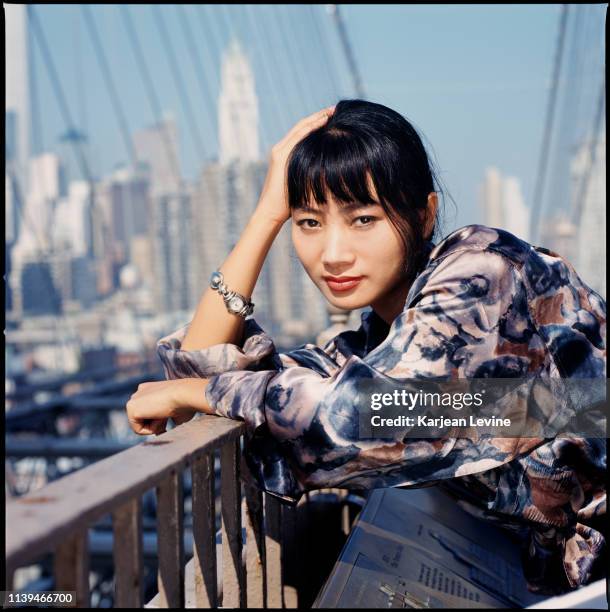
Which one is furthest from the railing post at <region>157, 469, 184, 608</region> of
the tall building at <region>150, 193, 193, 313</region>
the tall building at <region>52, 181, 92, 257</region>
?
the tall building at <region>150, 193, 193, 313</region>

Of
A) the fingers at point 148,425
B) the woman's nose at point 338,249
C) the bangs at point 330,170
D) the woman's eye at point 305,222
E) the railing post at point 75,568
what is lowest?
the railing post at point 75,568

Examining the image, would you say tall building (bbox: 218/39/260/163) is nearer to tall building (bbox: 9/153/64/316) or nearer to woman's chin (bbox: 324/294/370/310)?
tall building (bbox: 9/153/64/316)

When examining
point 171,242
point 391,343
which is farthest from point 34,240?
point 171,242

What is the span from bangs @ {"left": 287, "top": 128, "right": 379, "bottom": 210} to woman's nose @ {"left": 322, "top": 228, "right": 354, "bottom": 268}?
4 cm

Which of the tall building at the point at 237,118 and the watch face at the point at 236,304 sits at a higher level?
the tall building at the point at 237,118

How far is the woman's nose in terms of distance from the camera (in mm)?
1323

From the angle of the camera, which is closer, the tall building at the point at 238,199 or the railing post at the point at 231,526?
the railing post at the point at 231,526

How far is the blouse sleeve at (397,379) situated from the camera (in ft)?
3.72

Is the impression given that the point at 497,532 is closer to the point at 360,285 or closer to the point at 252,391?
the point at 360,285

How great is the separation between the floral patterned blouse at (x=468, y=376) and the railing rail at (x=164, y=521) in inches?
3.0

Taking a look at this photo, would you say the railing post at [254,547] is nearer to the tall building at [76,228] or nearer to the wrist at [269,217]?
the wrist at [269,217]

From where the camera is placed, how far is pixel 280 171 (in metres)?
1.41

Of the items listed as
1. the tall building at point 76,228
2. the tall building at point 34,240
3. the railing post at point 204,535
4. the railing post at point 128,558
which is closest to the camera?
the railing post at point 128,558

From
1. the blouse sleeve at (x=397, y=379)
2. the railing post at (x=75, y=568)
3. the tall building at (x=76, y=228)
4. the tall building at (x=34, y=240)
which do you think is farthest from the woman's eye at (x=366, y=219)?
the tall building at (x=76, y=228)
